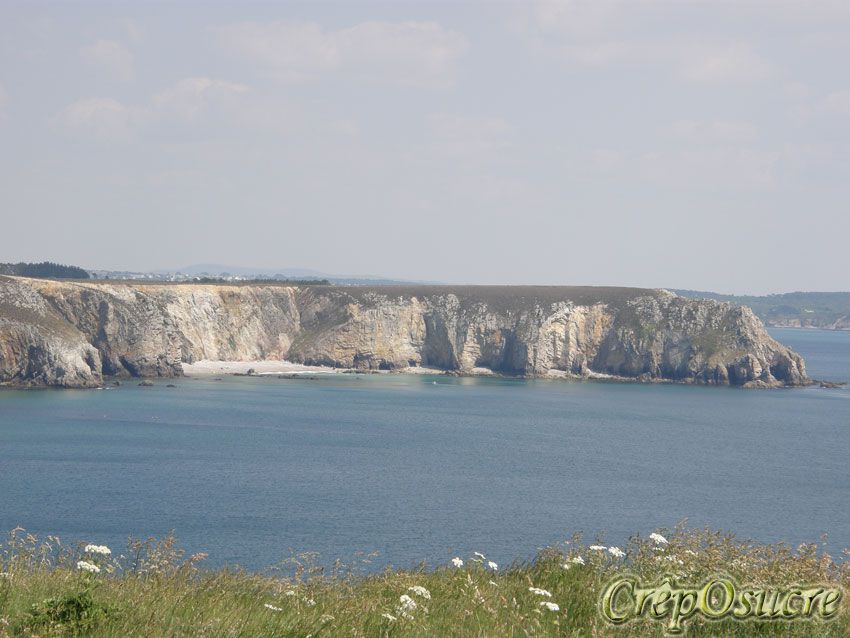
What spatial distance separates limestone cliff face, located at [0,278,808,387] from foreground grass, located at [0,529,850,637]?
11314cm

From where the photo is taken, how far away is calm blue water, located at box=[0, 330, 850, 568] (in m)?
41.9

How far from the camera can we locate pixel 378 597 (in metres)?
9.61

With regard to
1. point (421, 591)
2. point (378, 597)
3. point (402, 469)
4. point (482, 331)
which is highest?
point (421, 591)

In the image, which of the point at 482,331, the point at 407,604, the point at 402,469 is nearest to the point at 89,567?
the point at 407,604

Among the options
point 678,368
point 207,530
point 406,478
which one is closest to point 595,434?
point 406,478

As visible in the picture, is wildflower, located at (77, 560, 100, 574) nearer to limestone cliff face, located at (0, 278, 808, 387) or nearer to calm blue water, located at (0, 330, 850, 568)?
calm blue water, located at (0, 330, 850, 568)

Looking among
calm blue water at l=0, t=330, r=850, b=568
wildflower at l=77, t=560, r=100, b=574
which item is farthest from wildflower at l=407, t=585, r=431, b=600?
calm blue water at l=0, t=330, r=850, b=568

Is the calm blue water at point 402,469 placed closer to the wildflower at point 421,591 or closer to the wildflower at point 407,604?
the wildflower at point 421,591

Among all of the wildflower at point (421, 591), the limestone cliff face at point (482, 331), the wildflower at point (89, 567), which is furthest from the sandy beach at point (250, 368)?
the wildflower at point (421, 591)

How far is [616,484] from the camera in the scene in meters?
57.7

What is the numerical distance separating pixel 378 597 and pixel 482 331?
130m

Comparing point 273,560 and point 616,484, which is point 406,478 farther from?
point 273,560

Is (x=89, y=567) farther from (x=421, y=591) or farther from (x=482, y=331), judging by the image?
(x=482, y=331)

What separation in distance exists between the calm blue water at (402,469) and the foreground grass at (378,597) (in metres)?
11.7
